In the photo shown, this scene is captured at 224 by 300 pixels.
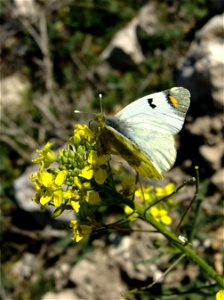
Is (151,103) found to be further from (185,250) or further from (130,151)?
(185,250)

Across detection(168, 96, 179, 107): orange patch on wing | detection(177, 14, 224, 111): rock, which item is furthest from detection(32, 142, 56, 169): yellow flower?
detection(177, 14, 224, 111): rock

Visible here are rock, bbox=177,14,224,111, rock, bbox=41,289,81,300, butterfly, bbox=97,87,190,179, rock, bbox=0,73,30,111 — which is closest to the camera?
butterfly, bbox=97,87,190,179

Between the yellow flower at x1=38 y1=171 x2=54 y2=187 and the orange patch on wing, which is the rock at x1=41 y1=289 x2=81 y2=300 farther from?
the orange patch on wing

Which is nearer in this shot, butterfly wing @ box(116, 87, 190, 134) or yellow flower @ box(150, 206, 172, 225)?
butterfly wing @ box(116, 87, 190, 134)

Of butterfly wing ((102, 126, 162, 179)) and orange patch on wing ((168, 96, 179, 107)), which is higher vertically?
orange patch on wing ((168, 96, 179, 107))

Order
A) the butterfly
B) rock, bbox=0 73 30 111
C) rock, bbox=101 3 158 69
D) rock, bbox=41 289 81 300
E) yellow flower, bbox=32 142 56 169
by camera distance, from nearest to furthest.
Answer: the butterfly
yellow flower, bbox=32 142 56 169
rock, bbox=41 289 81 300
rock, bbox=101 3 158 69
rock, bbox=0 73 30 111

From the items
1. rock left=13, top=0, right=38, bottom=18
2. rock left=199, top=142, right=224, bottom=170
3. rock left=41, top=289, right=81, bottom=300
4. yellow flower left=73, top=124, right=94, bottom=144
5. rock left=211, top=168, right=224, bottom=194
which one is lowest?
rock left=41, top=289, right=81, bottom=300

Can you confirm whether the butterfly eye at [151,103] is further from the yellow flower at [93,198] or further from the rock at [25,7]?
the rock at [25,7]

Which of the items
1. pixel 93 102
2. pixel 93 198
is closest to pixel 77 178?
pixel 93 198
